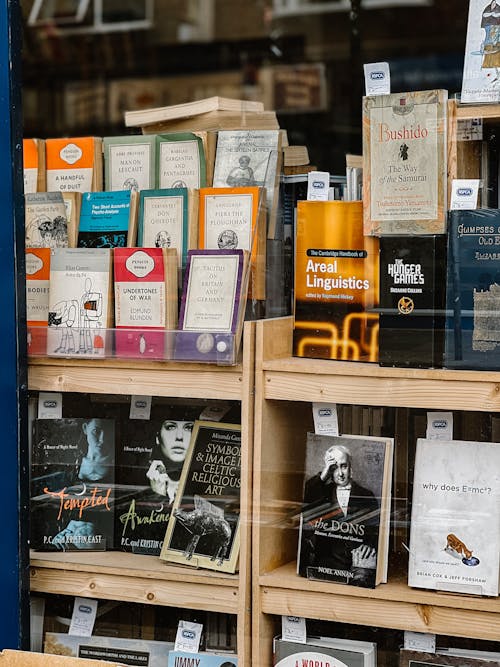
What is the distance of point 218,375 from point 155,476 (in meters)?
0.34

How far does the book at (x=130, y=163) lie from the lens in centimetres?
239

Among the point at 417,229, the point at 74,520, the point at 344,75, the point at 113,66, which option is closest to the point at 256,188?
the point at 417,229

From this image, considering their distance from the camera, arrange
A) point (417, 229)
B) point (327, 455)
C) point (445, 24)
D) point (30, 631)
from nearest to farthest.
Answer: point (417, 229), point (327, 455), point (30, 631), point (445, 24)

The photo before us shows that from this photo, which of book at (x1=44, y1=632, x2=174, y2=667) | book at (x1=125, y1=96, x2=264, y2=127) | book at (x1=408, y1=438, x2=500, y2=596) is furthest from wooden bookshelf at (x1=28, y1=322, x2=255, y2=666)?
book at (x1=125, y1=96, x2=264, y2=127)

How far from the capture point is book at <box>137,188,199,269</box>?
2.30 m

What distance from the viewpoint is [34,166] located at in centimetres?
247

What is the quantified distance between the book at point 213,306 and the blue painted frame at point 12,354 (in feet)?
1.28

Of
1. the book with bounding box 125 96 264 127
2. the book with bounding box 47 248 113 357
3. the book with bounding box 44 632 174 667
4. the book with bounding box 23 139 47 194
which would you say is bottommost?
the book with bounding box 44 632 174 667

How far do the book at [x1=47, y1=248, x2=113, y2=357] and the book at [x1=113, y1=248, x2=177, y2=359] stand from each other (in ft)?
0.10

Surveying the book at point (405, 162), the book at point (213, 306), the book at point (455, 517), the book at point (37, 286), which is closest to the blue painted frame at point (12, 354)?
the book at point (37, 286)

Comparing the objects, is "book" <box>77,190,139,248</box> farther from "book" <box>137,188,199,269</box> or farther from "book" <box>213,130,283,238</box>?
"book" <box>213,130,283,238</box>

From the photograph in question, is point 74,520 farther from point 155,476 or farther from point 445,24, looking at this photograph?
point 445,24

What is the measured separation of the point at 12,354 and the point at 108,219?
1.32 ft

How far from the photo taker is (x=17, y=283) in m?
2.26
